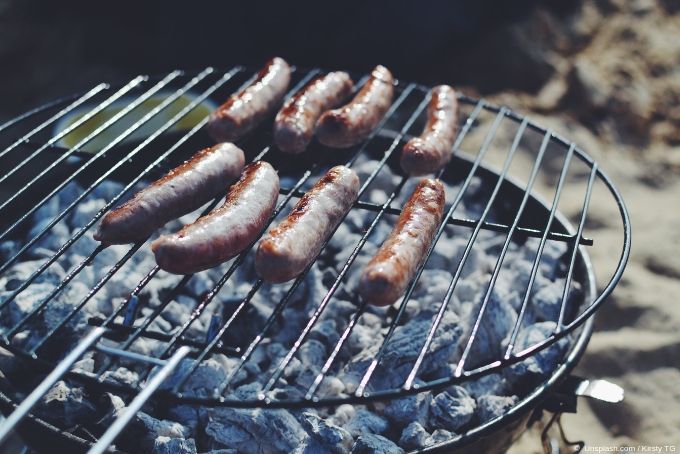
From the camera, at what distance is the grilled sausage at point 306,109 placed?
3023 millimetres

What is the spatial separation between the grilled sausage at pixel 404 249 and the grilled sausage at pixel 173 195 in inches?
32.4

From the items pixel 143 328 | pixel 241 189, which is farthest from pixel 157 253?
pixel 241 189

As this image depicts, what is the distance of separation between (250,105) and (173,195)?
81 centimetres

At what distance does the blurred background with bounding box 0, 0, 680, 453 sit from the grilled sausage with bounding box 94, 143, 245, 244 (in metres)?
2.30

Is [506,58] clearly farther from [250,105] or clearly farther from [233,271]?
[233,271]

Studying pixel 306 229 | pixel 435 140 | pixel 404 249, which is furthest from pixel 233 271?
pixel 435 140

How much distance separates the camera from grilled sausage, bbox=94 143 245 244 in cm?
245

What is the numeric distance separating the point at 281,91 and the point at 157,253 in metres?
1.50

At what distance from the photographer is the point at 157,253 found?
225cm

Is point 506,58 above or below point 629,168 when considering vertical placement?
above

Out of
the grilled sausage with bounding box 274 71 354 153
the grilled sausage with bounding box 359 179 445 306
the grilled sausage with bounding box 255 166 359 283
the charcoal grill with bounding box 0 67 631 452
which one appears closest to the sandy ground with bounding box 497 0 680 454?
the charcoal grill with bounding box 0 67 631 452

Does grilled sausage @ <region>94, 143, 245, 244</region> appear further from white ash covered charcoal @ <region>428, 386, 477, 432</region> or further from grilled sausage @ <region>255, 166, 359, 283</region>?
white ash covered charcoal @ <region>428, 386, 477, 432</region>

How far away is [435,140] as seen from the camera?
3020 mm

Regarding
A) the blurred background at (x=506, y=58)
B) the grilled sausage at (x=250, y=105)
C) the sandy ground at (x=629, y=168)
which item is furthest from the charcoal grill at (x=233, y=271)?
the blurred background at (x=506, y=58)
